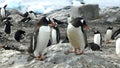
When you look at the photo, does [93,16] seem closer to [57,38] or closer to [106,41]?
[106,41]

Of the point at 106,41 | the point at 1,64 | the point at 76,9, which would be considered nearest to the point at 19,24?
the point at 76,9

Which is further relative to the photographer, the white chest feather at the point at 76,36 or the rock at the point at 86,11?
the rock at the point at 86,11

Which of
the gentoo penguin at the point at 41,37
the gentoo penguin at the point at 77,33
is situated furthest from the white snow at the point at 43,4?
the gentoo penguin at the point at 41,37

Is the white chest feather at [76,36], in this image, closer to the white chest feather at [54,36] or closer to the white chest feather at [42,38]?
the white chest feather at [42,38]

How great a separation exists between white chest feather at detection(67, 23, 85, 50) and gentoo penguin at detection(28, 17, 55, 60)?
0.45 metres

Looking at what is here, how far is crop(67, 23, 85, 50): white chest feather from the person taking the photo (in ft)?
25.6

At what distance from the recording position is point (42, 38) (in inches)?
299

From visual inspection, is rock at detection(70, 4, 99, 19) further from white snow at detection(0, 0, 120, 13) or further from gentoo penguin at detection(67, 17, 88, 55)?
gentoo penguin at detection(67, 17, 88, 55)

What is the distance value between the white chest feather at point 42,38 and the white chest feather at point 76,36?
488mm

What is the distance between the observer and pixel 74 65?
6.96 metres

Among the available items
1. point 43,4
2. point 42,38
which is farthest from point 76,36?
point 43,4

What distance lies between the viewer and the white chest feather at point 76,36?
7.82 metres

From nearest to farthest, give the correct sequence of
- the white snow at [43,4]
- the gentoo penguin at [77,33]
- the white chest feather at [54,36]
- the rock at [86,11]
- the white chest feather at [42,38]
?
the white chest feather at [42,38], the gentoo penguin at [77,33], the white chest feather at [54,36], the rock at [86,11], the white snow at [43,4]

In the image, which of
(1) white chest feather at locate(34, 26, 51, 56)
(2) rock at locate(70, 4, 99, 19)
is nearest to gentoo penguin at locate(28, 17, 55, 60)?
(1) white chest feather at locate(34, 26, 51, 56)
